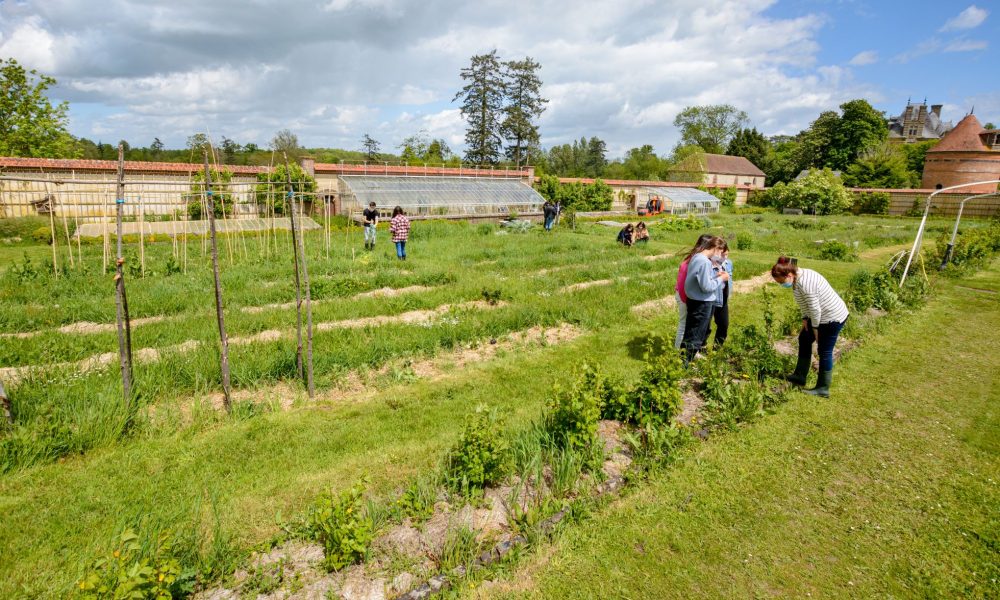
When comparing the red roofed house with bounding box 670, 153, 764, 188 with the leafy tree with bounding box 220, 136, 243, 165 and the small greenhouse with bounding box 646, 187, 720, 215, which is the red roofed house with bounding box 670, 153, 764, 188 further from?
the leafy tree with bounding box 220, 136, 243, 165

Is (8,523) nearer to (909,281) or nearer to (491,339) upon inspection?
(491,339)

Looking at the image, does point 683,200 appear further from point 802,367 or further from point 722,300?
point 802,367

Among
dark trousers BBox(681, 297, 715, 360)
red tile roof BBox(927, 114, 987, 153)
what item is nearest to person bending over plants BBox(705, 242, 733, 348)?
dark trousers BBox(681, 297, 715, 360)

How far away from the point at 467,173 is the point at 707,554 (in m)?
29.4

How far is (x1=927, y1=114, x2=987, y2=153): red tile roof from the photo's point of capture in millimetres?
44344

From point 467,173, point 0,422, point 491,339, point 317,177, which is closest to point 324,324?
point 491,339

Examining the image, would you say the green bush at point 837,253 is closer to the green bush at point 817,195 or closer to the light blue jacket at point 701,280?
the light blue jacket at point 701,280

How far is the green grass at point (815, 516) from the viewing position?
3.17 metres

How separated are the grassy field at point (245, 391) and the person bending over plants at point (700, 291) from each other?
93 cm

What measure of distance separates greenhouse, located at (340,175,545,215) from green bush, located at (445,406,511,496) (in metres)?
19.7

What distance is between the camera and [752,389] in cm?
527

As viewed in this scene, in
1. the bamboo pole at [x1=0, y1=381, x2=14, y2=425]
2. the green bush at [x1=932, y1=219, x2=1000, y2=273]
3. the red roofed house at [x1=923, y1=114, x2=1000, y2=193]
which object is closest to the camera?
the bamboo pole at [x1=0, y1=381, x2=14, y2=425]

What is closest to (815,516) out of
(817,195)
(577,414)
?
(577,414)

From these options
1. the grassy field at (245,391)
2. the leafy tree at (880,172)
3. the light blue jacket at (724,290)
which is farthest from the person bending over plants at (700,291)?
the leafy tree at (880,172)
